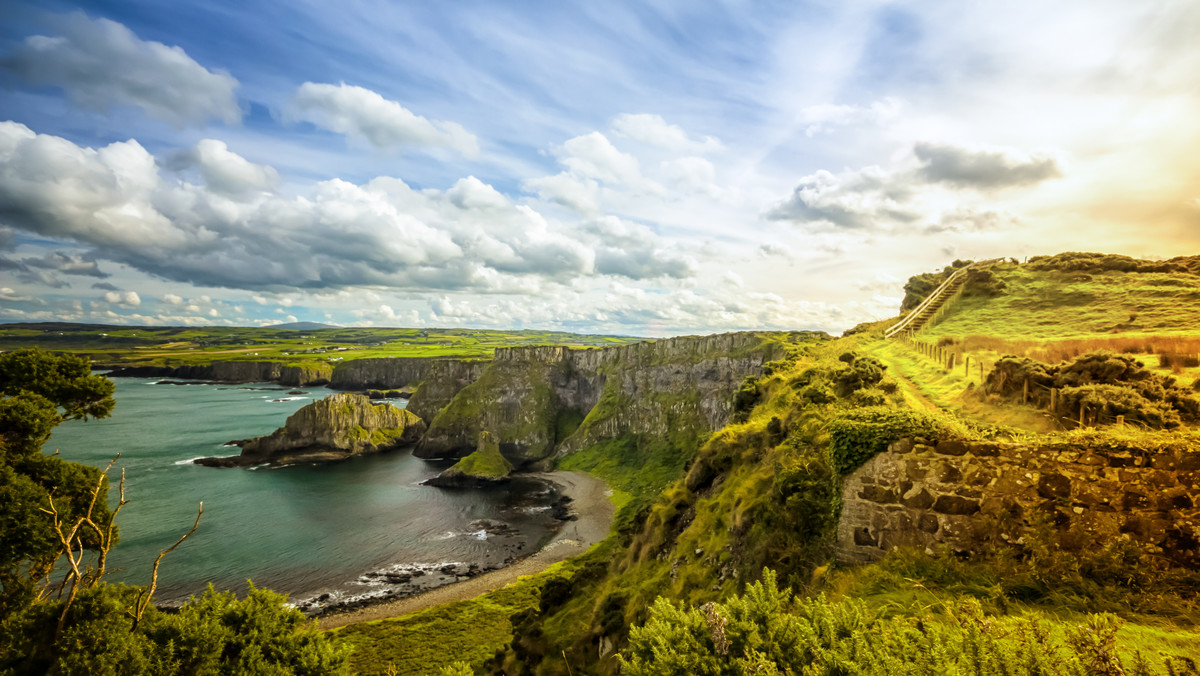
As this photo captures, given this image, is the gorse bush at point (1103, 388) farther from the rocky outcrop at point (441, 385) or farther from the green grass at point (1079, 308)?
the rocky outcrop at point (441, 385)

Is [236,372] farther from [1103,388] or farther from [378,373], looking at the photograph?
[1103,388]

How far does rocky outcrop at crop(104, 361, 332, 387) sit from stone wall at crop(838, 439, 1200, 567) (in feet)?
684

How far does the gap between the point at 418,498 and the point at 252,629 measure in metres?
54.3

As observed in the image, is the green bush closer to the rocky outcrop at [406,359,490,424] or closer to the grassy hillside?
the grassy hillside

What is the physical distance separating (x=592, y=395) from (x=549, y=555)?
172ft

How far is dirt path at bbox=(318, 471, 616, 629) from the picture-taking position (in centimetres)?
3878

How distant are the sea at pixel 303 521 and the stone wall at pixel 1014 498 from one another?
3146cm

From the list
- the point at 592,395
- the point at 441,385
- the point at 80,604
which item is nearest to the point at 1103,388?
the point at 80,604

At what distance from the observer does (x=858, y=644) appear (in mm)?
6047

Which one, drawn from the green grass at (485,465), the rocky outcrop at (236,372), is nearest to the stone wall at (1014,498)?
the green grass at (485,465)

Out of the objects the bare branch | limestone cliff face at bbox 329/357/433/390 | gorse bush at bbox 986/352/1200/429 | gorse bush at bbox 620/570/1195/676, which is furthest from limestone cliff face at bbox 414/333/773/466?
limestone cliff face at bbox 329/357/433/390

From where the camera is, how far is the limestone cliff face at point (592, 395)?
76812mm

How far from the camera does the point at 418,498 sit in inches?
2672

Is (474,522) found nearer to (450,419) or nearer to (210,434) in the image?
(450,419)
